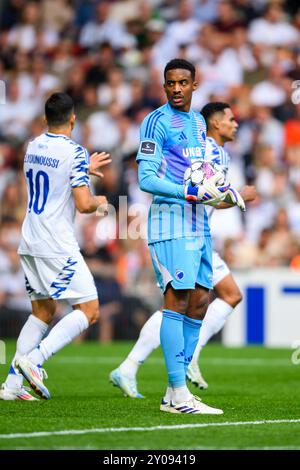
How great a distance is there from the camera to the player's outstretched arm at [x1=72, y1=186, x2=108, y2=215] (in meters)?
8.09

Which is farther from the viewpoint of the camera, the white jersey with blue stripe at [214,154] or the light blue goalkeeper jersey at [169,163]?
the white jersey with blue stripe at [214,154]

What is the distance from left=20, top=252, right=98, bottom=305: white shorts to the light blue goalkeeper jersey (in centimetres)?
104

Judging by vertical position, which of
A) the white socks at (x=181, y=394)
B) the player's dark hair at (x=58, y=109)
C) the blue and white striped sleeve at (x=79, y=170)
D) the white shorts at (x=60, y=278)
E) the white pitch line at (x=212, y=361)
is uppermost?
the player's dark hair at (x=58, y=109)

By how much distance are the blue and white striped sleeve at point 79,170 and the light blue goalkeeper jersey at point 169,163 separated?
Result: 2.72 ft

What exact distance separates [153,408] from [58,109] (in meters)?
2.43

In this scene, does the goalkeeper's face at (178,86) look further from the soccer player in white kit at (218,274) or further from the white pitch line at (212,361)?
the white pitch line at (212,361)

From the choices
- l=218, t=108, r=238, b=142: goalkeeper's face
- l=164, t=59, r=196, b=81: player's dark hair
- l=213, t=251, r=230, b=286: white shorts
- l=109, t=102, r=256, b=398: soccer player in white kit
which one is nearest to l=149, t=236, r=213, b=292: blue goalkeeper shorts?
l=164, t=59, r=196, b=81: player's dark hair

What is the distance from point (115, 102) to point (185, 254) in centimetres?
1223

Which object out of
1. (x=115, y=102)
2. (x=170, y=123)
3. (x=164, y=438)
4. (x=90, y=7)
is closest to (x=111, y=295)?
(x=115, y=102)

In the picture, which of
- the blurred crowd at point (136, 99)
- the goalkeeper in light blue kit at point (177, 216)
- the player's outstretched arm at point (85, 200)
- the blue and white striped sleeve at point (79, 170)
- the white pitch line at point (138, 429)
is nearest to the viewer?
the white pitch line at point (138, 429)

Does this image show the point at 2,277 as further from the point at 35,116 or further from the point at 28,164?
the point at 28,164

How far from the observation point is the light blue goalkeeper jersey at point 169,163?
24.4 ft

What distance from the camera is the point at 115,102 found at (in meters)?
19.4

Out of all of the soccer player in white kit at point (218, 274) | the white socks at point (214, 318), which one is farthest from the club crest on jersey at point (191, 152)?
the white socks at point (214, 318)
